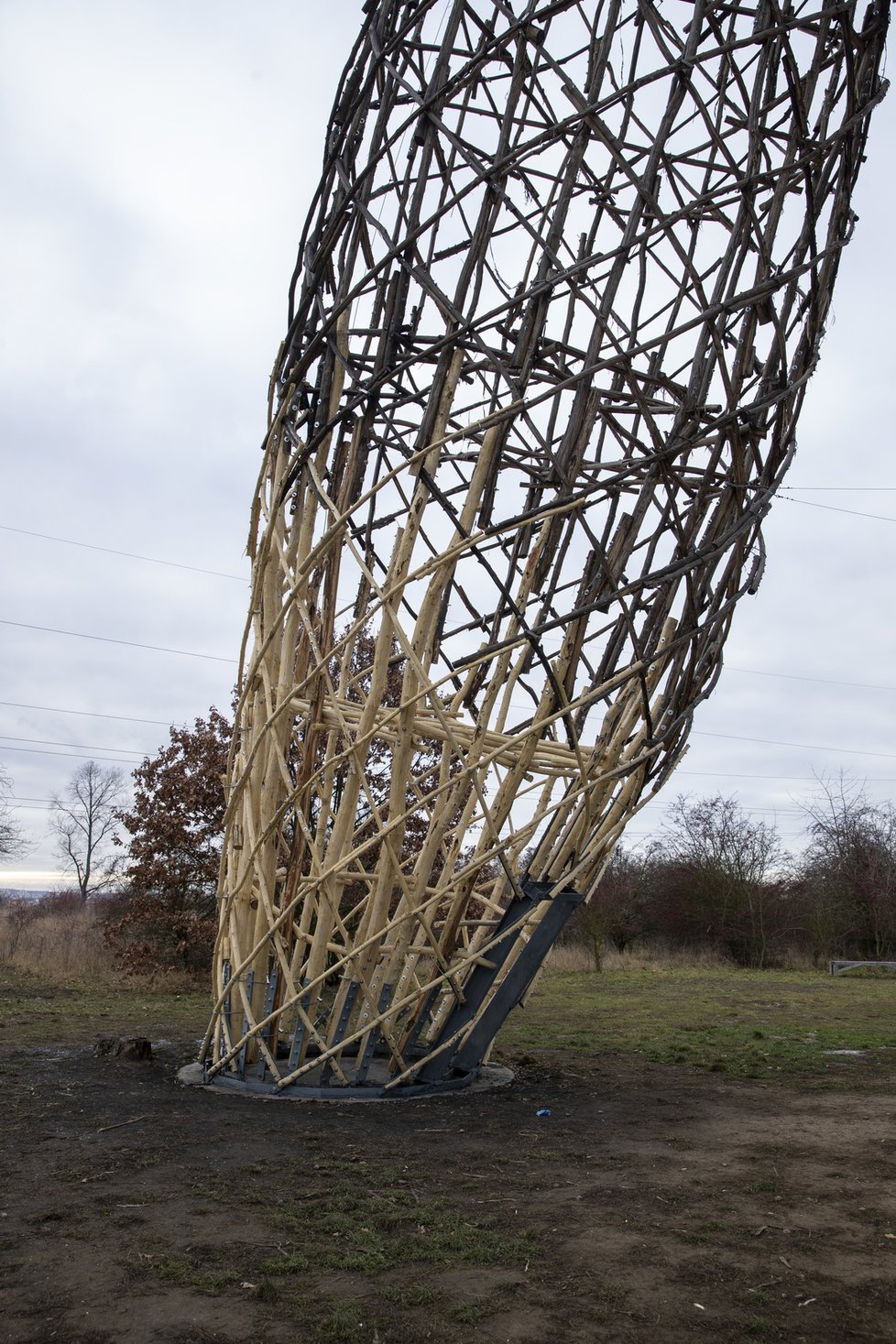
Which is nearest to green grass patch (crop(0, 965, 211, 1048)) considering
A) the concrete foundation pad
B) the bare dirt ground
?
Answer: the concrete foundation pad

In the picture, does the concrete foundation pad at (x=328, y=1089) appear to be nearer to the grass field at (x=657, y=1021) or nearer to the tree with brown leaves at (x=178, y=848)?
the grass field at (x=657, y=1021)

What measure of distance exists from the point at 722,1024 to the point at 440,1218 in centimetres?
775

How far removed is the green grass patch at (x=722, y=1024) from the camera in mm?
8289

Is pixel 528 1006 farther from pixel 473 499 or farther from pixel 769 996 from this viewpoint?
pixel 473 499

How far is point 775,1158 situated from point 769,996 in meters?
10.6

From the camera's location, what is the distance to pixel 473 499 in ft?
19.2

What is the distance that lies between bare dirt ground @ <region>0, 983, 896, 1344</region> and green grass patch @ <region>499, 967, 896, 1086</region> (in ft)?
6.39

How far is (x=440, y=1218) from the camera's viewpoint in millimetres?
3945

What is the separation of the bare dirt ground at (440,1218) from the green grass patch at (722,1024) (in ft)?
6.39

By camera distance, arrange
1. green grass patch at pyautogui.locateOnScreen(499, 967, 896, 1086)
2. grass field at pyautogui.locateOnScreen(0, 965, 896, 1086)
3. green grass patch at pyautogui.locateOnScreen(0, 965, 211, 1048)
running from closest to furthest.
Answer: green grass patch at pyautogui.locateOnScreen(499, 967, 896, 1086) → grass field at pyautogui.locateOnScreen(0, 965, 896, 1086) → green grass patch at pyautogui.locateOnScreen(0, 965, 211, 1048)

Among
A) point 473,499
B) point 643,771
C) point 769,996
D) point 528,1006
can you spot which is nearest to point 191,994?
point 528,1006

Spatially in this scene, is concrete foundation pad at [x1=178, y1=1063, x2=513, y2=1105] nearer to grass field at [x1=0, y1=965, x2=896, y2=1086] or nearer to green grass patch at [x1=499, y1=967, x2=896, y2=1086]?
grass field at [x1=0, y1=965, x2=896, y2=1086]

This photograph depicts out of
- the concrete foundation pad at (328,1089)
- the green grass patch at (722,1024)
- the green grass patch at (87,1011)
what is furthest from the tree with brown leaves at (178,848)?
the concrete foundation pad at (328,1089)

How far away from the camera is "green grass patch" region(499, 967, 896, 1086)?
829 cm
